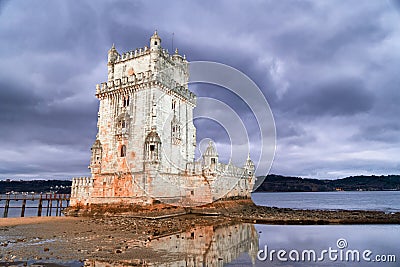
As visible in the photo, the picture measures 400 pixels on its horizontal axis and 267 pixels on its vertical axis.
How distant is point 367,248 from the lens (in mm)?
18391

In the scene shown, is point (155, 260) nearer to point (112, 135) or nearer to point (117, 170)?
point (117, 170)

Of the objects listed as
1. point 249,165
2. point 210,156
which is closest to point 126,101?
point 210,156

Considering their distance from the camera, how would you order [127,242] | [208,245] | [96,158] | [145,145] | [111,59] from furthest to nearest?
1. [111,59]
2. [96,158]
3. [145,145]
4. [127,242]
5. [208,245]

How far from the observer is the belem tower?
108 feet

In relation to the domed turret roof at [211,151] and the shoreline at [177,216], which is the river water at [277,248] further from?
the domed turret roof at [211,151]

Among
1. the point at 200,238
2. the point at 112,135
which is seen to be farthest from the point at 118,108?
the point at 200,238

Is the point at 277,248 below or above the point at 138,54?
below

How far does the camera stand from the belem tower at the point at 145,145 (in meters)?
33.0

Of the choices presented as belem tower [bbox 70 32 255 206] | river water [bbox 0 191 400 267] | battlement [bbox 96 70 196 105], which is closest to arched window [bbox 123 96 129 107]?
belem tower [bbox 70 32 255 206]

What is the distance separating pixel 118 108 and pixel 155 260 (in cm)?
2597

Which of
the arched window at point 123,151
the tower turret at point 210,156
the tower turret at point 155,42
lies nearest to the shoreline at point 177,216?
the tower turret at point 210,156

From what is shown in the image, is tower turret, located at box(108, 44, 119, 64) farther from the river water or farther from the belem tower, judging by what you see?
the river water

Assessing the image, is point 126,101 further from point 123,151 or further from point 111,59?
point 111,59

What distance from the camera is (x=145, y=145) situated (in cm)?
3288
